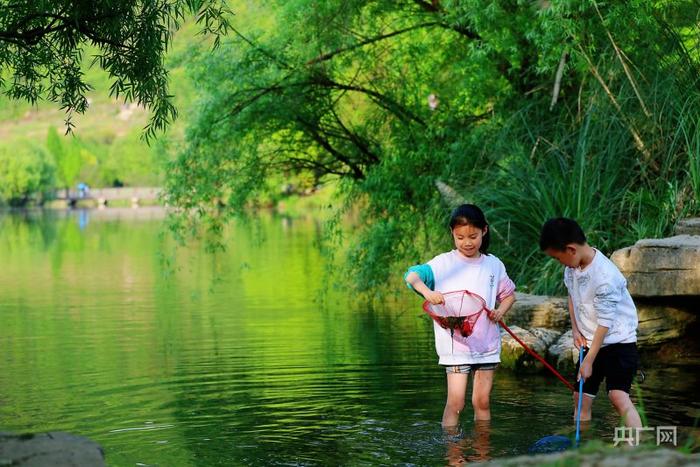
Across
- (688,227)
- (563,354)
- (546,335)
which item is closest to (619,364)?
(563,354)

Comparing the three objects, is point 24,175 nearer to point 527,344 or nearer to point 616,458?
point 527,344

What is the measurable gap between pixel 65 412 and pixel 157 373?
8.04ft

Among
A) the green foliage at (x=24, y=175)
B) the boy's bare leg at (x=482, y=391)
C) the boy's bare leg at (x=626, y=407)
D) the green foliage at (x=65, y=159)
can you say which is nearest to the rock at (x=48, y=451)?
the boy's bare leg at (x=482, y=391)

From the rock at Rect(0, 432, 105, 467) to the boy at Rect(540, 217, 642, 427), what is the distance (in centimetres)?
331

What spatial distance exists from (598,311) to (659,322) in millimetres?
4646

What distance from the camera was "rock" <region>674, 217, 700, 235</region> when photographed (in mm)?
12000

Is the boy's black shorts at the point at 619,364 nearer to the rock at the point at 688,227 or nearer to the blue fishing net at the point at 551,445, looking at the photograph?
the blue fishing net at the point at 551,445

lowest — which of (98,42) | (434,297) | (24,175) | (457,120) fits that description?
(434,297)

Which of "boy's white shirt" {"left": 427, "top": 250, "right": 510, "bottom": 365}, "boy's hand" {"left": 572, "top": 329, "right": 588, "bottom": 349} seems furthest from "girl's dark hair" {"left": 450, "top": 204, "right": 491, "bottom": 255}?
"boy's hand" {"left": 572, "top": 329, "right": 588, "bottom": 349}

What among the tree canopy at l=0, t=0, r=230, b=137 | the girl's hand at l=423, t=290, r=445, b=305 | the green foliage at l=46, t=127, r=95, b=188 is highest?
the green foliage at l=46, t=127, r=95, b=188

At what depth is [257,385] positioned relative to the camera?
36.7 feet

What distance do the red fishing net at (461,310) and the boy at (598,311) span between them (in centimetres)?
58

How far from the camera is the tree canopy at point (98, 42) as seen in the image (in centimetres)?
1005

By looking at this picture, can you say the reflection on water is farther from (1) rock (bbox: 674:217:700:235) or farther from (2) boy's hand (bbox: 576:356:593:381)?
(1) rock (bbox: 674:217:700:235)
